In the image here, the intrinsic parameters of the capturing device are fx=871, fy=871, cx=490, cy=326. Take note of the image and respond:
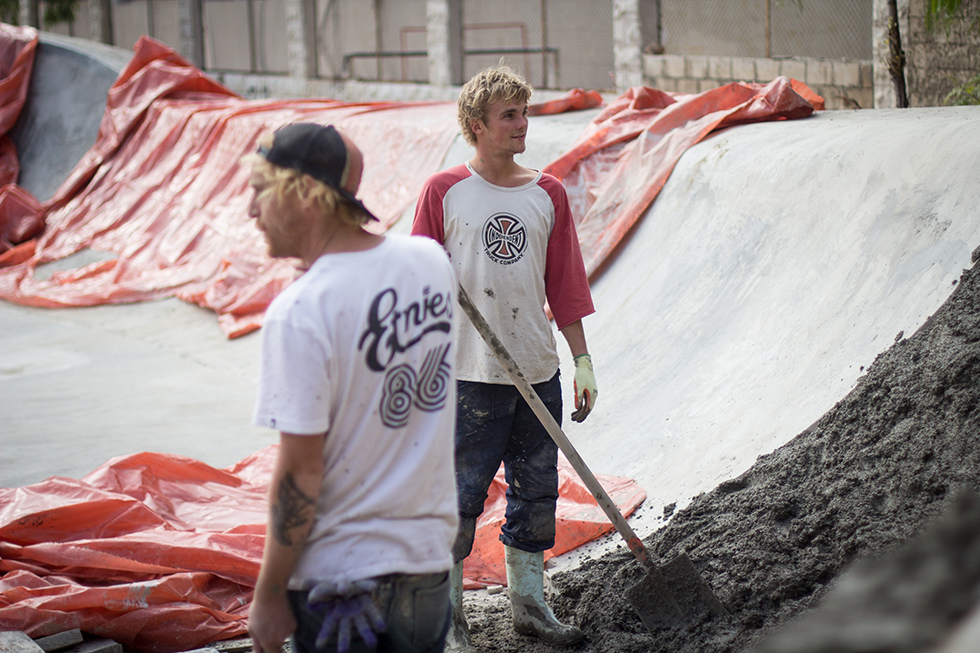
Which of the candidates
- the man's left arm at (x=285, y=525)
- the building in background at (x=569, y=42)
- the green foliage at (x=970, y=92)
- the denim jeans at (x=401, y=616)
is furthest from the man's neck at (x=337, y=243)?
the green foliage at (x=970, y=92)

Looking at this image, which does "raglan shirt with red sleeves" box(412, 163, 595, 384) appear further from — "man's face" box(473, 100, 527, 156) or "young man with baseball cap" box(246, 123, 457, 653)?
"young man with baseball cap" box(246, 123, 457, 653)

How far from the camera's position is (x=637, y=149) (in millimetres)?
6258

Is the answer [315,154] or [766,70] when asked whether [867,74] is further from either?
[315,154]

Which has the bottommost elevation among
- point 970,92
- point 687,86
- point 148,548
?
point 148,548

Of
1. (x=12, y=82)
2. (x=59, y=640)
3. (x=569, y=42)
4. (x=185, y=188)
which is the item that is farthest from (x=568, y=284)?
(x=569, y=42)

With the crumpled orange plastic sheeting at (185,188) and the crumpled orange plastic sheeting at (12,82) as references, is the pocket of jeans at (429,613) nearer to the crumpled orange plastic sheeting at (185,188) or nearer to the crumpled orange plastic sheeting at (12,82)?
the crumpled orange plastic sheeting at (185,188)

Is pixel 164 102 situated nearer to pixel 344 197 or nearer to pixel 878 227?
pixel 878 227

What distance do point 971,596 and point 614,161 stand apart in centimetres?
595

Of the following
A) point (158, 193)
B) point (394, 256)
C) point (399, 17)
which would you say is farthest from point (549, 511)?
point (399, 17)

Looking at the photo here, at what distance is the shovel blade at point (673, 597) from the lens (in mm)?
2895

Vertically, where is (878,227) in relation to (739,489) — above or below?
above

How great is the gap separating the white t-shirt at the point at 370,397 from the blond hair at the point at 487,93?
1.29 metres

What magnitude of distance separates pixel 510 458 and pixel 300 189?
168 cm

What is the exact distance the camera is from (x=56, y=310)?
9336 millimetres
